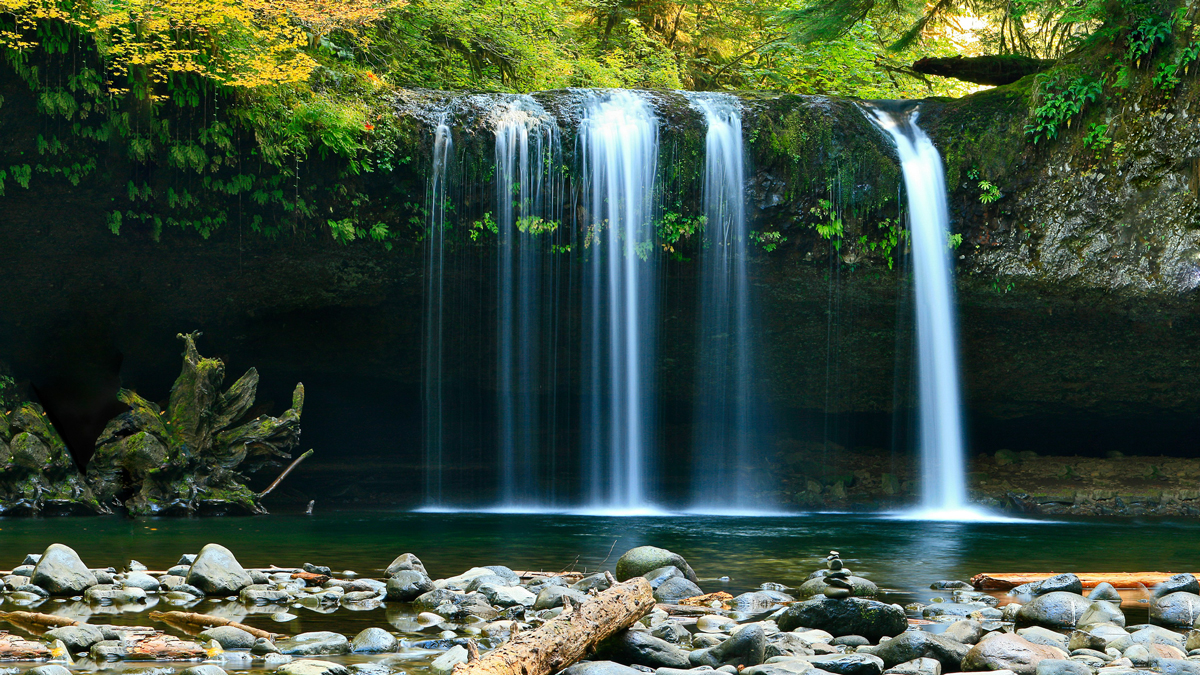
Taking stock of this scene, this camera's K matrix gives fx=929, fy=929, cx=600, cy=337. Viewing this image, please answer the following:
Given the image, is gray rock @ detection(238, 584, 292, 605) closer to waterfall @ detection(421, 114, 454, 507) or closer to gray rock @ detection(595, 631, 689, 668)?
gray rock @ detection(595, 631, 689, 668)

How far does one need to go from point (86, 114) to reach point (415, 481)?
650 centimetres

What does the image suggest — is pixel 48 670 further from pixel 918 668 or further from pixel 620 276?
pixel 620 276

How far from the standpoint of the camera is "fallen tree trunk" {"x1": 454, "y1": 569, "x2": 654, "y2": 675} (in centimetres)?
291

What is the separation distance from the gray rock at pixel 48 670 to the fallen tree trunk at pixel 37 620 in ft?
2.86

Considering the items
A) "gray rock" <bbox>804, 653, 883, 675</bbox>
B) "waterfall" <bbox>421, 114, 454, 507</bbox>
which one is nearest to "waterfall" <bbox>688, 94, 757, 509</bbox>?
"waterfall" <bbox>421, 114, 454, 507</bbox>

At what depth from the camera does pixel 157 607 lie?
475cm

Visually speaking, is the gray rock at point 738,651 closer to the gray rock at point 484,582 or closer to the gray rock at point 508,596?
the gray rock at point 508,596

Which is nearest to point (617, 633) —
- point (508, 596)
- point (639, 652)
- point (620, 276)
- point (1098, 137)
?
point (639, 652)

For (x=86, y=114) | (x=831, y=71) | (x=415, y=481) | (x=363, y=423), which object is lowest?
(x=415, y=481)

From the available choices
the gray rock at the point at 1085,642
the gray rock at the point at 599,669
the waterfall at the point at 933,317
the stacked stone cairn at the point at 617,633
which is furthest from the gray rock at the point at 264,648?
the waterfall at the point at 933,317

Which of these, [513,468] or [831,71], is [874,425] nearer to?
[513,468]

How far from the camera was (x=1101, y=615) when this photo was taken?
4.56m

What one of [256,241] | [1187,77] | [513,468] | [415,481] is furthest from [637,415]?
[1187,77]

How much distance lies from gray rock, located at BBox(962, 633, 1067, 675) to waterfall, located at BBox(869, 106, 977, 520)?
27.0 ft
